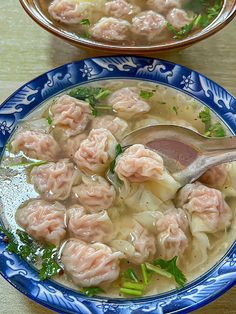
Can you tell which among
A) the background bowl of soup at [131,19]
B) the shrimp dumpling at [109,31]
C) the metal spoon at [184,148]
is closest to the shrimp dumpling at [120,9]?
the background bowl of soup at [131,19]

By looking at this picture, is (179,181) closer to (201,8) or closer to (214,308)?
(214,308)

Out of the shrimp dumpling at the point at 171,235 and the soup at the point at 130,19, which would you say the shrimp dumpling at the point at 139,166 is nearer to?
the shrimp dumpling at the point at 171,235

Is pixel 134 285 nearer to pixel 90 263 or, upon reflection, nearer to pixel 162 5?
pixel 90 263

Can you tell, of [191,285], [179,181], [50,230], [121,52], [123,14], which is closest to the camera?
[191,285]

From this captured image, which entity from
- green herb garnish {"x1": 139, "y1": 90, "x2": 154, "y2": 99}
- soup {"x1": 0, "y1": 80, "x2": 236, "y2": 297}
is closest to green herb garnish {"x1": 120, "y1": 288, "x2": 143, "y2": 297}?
soup {"x1": 0, "y1": 80, "x2": 236, "y2": 297}

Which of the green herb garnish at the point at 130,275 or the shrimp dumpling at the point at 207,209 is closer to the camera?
the green herb garnish at the point at 130,275

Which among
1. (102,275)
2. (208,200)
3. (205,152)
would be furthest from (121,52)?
(102,275)
